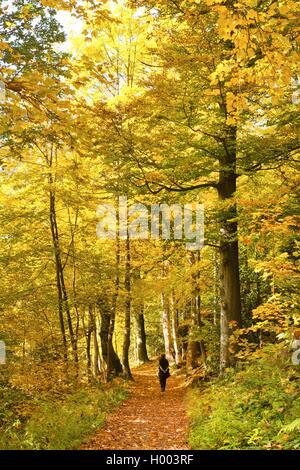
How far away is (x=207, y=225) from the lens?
1110cm

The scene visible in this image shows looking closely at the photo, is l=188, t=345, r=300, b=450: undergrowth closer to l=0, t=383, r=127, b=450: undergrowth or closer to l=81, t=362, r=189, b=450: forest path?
l=81, t=362, r=189, b=450: forest path

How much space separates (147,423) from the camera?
1012 cm

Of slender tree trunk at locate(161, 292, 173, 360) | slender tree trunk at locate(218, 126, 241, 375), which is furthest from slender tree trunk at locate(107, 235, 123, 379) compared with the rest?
slender tree trunk at locate(218, 126, 241, 375)

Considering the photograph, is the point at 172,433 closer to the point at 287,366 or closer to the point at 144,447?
the point at 144,447

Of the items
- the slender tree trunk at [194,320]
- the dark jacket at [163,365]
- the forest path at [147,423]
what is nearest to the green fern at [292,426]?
the forest path at [147,423]

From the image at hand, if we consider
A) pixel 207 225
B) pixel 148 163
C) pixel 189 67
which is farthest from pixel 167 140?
pixel 207 225

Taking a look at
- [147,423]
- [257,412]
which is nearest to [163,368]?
[147,423]

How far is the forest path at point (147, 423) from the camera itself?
783 cm

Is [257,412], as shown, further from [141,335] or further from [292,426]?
[141,335]

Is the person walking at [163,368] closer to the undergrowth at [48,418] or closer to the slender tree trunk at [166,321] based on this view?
the undergrowth at [48,418]

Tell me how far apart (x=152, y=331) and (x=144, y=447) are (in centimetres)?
3037

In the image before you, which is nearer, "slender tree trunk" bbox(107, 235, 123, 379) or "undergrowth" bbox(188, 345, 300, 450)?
"undergrowth" bbox(188, 345, 300, 450)

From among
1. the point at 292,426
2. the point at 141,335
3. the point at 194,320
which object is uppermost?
the point at 292,426

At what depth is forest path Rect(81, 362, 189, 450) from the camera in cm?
783
